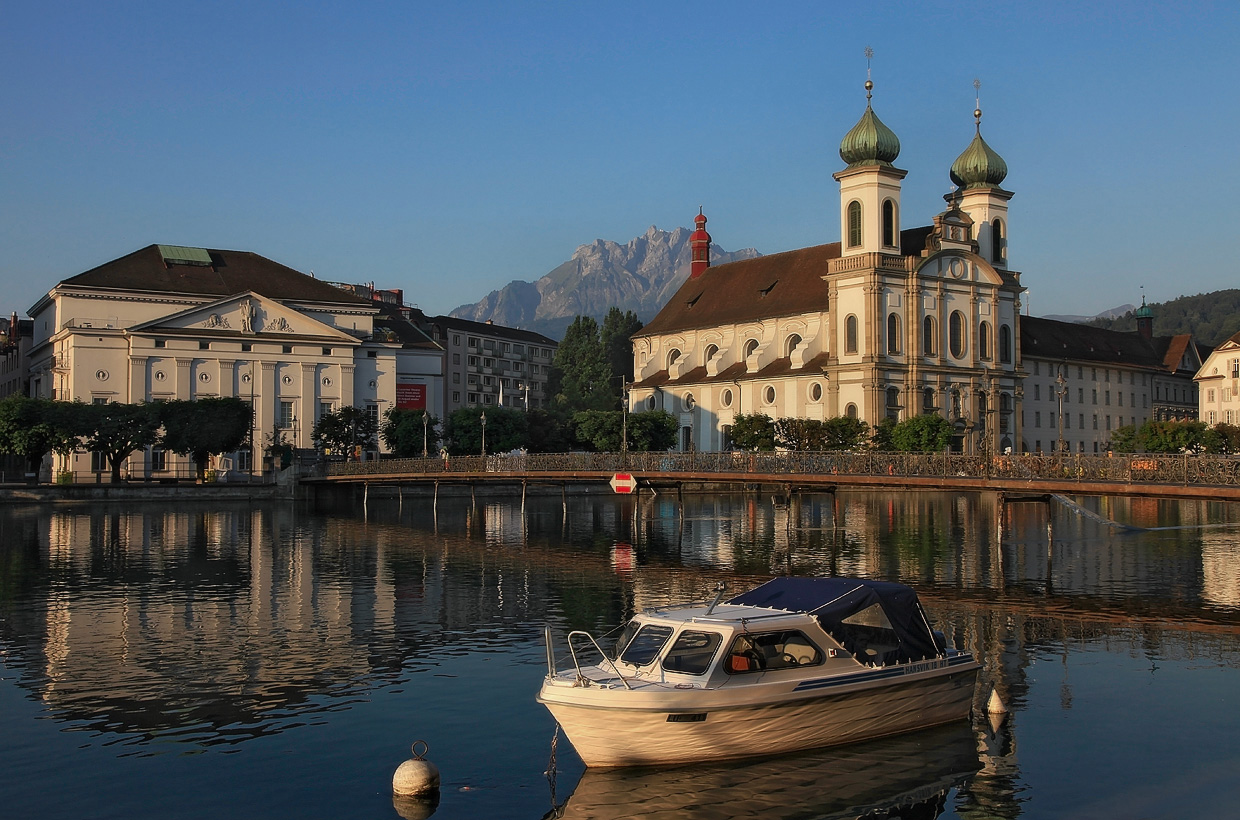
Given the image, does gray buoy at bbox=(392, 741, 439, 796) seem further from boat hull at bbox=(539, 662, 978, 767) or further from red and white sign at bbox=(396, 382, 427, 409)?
red and white sign at bbox=(396, 382, 427, 409)

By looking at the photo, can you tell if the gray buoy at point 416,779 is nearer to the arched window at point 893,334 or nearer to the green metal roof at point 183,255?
the arched window at point 893,334

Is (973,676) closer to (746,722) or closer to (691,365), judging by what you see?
(746,722)

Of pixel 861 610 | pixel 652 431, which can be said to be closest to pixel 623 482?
pixel 861 610

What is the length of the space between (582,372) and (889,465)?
94449 millimetres

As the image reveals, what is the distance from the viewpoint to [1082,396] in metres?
137

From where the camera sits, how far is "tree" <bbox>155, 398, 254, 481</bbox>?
9744cm

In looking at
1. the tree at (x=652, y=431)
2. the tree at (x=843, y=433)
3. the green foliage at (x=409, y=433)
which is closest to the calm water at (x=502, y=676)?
the tree at (x=843, y=433)

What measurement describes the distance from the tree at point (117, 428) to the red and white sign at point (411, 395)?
3373cm

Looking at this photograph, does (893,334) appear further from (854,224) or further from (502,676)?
(502,676)

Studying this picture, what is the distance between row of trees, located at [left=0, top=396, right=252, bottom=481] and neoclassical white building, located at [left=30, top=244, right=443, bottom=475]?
9820 millimetres

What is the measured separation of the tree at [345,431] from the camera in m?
113

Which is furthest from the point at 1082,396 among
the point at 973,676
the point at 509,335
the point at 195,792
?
the point at 195,792

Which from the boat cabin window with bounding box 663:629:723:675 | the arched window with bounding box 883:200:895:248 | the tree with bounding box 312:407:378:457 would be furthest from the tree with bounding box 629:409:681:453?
the boat cabin window with bounding box 663:629:723:675

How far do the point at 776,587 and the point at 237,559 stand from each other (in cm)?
3577
